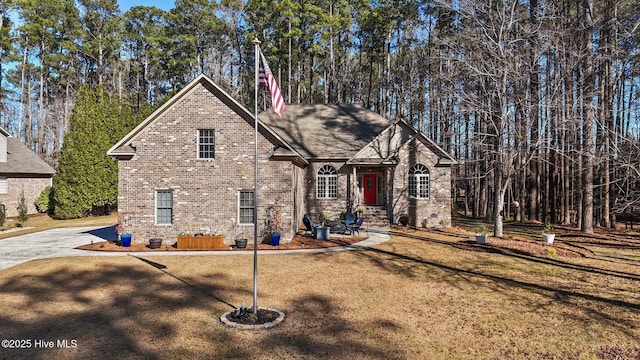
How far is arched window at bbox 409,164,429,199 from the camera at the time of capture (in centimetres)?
2208

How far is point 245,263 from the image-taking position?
40.9ft

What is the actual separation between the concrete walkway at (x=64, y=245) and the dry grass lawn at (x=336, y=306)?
109 cm

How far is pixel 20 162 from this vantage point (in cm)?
2767

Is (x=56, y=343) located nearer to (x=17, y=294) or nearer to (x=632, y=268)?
(x=17, y=294)

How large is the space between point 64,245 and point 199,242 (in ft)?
22.8

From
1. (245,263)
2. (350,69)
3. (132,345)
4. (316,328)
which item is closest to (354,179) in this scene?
(245,263)

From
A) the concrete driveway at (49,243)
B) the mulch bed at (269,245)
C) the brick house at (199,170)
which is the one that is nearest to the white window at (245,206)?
the brick house at (199,170)

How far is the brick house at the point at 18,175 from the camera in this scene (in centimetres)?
2597

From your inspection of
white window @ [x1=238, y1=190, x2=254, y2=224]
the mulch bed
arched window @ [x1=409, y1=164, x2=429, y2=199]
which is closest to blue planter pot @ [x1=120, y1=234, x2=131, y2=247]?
the mulch bed

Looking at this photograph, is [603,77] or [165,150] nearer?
[165,150]

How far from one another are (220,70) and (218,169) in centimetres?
3169

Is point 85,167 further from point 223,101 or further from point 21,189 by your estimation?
point 223,101

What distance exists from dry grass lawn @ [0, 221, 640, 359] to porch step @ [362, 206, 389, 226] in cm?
842

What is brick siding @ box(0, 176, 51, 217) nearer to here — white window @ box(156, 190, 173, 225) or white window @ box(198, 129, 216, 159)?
white window @ box(156, 190, 173, 225)
